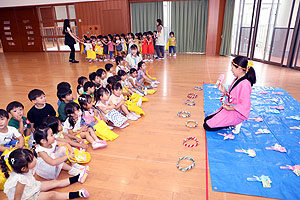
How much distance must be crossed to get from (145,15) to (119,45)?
2342 millimetres

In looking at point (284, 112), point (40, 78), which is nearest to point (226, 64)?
point (284, 112)

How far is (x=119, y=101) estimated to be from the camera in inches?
130

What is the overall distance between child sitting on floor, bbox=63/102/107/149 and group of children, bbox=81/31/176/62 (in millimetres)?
5908

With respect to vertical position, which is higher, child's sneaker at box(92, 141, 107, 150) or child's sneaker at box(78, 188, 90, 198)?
child's sneaker at box(92, 141, 107, 150)

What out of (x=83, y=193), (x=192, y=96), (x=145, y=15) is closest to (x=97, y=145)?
(x=83, y=193)

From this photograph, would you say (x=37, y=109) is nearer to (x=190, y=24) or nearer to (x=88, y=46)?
(x=88, y=46)

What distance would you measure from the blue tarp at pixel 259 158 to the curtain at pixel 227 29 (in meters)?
6.00

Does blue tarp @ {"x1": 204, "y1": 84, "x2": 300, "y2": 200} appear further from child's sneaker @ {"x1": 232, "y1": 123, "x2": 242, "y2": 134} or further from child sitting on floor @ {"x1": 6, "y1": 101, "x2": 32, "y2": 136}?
child sitting on floor @ {"x1": 6, "y1": 101, "x2": 32, "y2": 136}

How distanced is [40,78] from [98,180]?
4.91 meters

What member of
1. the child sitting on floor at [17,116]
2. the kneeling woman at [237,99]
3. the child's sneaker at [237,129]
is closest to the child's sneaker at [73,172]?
the child sitting on floor at [17,116]

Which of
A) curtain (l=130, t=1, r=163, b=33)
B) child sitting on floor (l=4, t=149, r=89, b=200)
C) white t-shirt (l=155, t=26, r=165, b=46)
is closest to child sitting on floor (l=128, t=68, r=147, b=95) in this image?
child sitting on floor (l=4, t=149, r=89, b=200)

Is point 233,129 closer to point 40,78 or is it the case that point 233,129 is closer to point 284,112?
point 284,112

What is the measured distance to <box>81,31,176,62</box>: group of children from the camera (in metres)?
8.18

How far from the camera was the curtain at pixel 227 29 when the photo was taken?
8469mm
